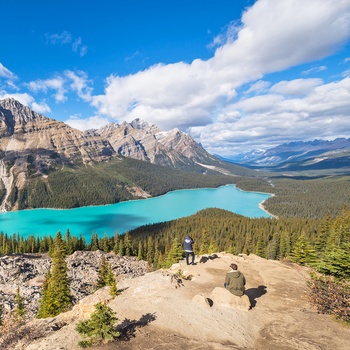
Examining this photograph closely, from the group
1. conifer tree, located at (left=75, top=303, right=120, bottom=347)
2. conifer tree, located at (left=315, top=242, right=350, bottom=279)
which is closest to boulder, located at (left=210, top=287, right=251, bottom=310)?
conifer tree, located at (left=75, top=303, right=120, bottom=347)

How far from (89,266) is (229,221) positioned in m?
99.0

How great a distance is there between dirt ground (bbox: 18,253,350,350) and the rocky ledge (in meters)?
45.6

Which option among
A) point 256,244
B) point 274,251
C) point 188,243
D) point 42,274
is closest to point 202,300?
point 188,243

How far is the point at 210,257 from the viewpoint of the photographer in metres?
39.5

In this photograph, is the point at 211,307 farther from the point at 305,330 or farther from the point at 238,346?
the point at 305,330

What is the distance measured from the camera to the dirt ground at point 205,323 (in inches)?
571

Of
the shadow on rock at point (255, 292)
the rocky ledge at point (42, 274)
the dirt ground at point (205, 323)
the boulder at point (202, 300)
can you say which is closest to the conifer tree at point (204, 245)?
the rocky ledge at point (42, 274)

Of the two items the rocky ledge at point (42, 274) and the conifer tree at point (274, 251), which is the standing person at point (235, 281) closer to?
the rocky ledge at point (42, 274)

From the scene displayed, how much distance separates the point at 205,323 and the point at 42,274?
8189 cm

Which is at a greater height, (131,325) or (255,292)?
(131,325)

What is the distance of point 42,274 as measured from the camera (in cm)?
8131

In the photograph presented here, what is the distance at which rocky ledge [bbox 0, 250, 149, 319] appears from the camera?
61269mm

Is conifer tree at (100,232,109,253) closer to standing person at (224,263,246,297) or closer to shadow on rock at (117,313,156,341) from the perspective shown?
shadow on rock at (117,313,156,341)

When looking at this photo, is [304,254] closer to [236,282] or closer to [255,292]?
[255,292]
